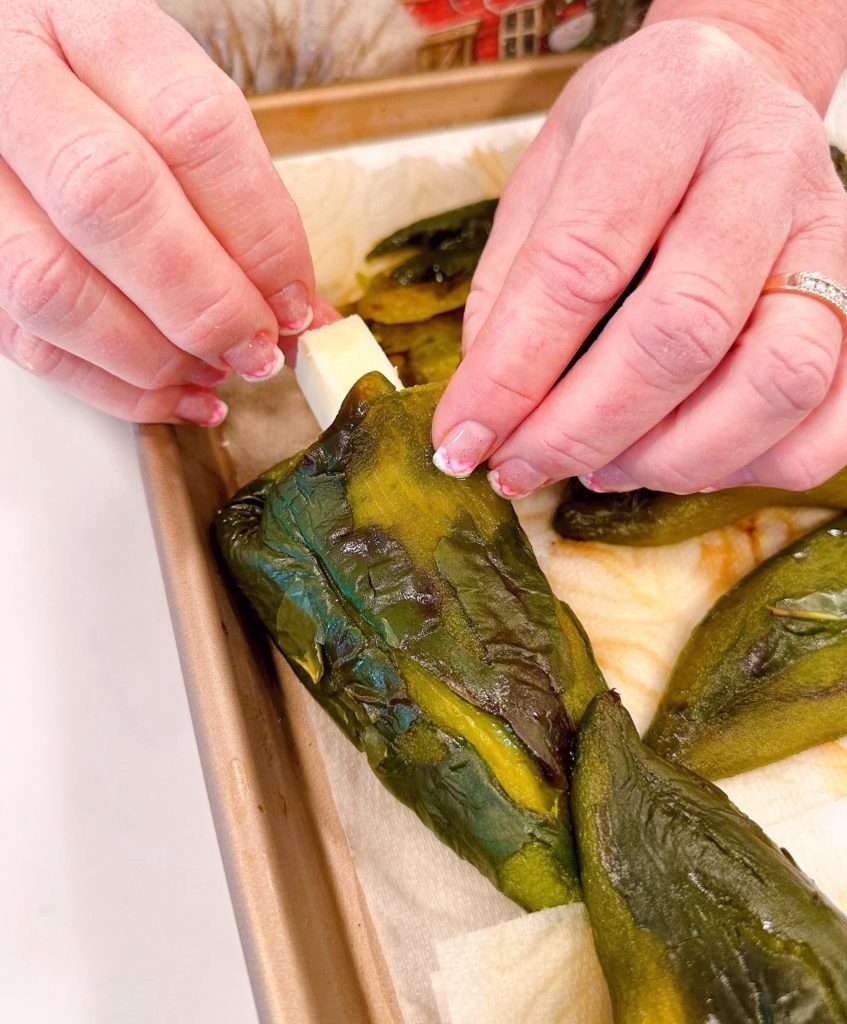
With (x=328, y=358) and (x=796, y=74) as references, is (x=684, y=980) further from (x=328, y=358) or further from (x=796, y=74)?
(x=796, y=74)

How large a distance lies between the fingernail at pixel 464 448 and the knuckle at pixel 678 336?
0.64 ft

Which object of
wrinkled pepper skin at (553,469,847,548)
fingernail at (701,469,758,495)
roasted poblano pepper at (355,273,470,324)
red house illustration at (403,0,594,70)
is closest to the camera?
fingernail at (701,469,758,495)

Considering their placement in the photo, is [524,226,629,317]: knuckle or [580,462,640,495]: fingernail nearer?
[524,226,629,317]: knuckle

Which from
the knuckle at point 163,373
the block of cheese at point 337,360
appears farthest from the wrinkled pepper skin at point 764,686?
the knuckle at point 163,373

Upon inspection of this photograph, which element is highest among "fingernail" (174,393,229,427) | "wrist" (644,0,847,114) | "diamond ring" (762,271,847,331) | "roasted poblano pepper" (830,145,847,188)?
"wrist" (644,0,847,114)

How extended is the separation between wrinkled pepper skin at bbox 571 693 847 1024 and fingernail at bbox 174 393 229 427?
71 centimetres

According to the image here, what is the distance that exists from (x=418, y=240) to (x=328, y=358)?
0.51m

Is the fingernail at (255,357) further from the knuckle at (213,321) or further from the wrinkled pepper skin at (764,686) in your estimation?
the wrinkled pepper skin at (764,686)

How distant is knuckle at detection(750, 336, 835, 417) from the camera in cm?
88

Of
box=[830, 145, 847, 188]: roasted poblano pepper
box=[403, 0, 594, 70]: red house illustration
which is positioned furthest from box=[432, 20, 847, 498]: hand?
box=[403, 0, 594, 70]: red house illustration

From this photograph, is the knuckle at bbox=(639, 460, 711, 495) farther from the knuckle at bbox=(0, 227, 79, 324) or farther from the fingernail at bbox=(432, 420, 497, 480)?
the knuckle at bbox=(0, 227, 79, 324)

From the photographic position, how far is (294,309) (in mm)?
1110

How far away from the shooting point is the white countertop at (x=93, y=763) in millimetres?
1001

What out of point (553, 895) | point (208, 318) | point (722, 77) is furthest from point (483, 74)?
point (553, 895)
